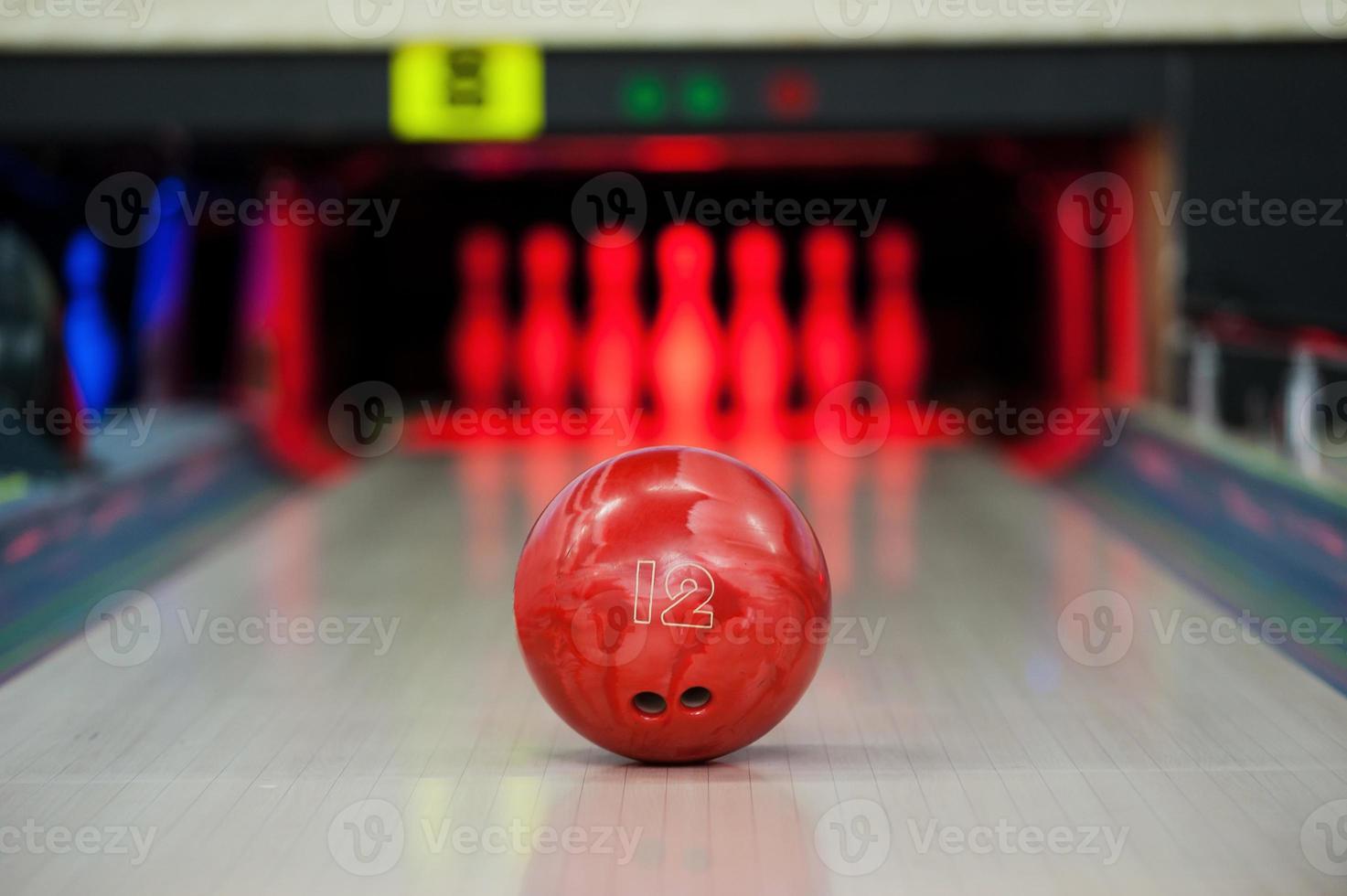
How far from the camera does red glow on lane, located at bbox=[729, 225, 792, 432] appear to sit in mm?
8422

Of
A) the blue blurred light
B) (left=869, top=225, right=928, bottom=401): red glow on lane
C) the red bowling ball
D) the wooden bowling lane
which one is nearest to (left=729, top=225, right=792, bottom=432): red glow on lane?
(left=869, top=225, right=928, bottom=401): red glow on lane

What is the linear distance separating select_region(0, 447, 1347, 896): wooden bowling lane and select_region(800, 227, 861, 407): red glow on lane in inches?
136

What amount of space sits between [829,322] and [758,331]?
339 millimetres

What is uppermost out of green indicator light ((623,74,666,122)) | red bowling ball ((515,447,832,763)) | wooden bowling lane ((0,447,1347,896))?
green indicator light ((623,74,666,122))

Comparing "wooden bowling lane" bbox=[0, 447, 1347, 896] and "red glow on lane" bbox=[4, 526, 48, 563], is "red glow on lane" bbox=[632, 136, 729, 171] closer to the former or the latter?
"wooden bowling lane" bbox=[0, 447, 1347, 896]

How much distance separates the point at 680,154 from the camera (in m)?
6.95

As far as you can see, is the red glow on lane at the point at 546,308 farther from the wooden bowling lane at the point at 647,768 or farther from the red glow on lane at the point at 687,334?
the wooden bowling lane at the point at 647,768

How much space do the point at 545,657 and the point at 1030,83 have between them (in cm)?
325

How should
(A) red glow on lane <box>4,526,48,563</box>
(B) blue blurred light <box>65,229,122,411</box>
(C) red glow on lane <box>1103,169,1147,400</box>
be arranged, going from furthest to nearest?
(B) blue blurred light <box>65,229,122,411</box>, (C) red glow on lane <box>1103,169,1147,400</box>, (A) red glow on lane <box>4,526,48,563</box>

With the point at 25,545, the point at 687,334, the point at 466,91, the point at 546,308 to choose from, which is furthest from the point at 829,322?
the point at 25,545

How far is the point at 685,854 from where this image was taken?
8.16 feet

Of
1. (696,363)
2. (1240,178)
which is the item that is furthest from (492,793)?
(696,363)

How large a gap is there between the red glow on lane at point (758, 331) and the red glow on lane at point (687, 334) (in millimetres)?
104

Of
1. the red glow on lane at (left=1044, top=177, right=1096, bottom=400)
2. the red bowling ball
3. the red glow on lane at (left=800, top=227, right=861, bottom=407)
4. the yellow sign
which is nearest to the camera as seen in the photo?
the red bowling ball
